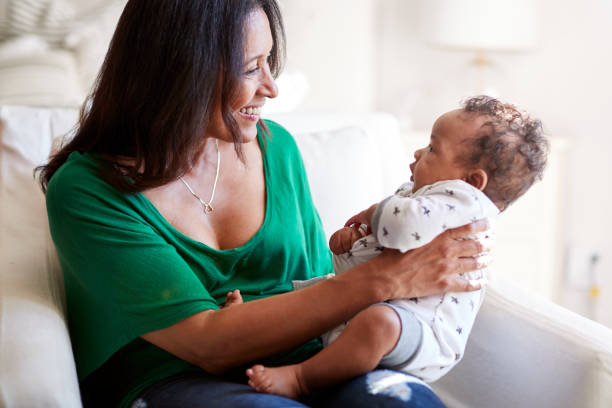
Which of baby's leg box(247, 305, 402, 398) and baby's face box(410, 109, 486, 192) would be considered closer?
baby's leg box(247, 305, 402, 398)

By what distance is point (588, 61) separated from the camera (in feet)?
8.02

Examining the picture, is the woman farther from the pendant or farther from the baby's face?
the baby's face

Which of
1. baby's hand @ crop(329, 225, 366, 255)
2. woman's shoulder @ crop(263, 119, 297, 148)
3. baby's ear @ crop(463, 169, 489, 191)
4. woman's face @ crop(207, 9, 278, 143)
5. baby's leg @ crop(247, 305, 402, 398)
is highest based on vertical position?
woman's face @ crop(207, 9, 278, 143)

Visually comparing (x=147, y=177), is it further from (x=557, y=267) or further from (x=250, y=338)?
(x=557, y=267)

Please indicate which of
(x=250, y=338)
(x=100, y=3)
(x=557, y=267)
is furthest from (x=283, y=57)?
(x=557, y=267)

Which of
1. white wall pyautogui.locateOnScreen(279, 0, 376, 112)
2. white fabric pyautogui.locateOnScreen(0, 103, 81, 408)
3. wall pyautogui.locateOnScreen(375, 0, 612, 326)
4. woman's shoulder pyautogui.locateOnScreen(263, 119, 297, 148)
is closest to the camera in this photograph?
white fabric pyautogui.locateOnScreen(0, 103, 81, 408)

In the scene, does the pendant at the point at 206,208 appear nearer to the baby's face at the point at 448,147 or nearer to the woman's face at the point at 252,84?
the woman's face at the point at 252,84

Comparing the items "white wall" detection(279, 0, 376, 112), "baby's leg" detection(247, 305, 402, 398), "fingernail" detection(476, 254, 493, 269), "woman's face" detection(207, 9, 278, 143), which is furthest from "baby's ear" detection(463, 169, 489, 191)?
"white wall" detection(279, 0, 376, 112)

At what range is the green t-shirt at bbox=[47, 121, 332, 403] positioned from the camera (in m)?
0.99

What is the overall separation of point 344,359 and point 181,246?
0.33m

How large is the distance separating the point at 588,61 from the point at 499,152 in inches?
65.6

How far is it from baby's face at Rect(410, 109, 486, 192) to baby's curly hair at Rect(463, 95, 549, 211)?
0.5 inches

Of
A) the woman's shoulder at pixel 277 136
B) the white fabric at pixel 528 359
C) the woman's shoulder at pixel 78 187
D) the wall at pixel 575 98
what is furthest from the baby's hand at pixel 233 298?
the wall at pixel 575 98

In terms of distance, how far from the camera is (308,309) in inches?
40.1
